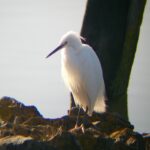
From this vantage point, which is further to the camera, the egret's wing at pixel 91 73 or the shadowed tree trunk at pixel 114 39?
the shadowed tree trunk at pixel 114 39

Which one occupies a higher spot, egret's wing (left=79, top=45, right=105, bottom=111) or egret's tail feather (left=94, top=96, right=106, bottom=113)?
egret's wing (left=79, top=45, right=105, bottom=111)

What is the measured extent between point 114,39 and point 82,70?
1.56 m

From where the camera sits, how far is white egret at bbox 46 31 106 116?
13.7 metres

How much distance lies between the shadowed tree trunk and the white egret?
2.69 feet

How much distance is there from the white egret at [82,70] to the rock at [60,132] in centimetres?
151

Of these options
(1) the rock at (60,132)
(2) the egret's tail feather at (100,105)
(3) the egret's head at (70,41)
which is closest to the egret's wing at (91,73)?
(3) the egret's head at (70,41)

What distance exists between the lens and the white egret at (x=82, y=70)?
45.1ft

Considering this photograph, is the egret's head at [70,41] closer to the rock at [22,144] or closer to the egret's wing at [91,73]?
the egret's wing at [91,73]

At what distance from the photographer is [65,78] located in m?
14.6

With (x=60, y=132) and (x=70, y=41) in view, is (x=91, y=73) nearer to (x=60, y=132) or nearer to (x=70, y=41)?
(x=70, y=41)

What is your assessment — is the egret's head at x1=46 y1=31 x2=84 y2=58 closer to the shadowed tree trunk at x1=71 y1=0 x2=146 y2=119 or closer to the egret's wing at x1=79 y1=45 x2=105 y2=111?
the egret's wing at x1=79 y1=45 x2=105 y2=111

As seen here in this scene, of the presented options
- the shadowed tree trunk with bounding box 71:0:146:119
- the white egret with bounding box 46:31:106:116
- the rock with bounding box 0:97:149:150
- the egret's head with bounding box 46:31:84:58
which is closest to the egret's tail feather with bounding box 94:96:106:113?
the white egret with bounding box 46:31:106:116

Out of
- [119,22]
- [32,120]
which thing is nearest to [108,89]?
[119,22]

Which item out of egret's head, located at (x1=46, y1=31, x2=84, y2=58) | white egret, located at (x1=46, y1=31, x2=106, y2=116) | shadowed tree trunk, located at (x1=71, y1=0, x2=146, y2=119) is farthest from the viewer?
shadowed tree trunk, located at (x1=71, y1=0, x2=146, y2=119)
